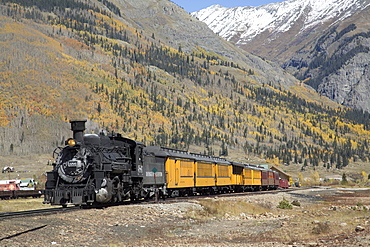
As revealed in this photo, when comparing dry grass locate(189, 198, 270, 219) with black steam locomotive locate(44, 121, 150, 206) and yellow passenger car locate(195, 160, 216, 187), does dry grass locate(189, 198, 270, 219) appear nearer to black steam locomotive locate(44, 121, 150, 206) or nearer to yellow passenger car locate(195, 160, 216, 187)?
black steam locomotive locate(44, 121, 150, 206)

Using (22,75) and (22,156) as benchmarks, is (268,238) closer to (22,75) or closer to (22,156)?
(22,156)

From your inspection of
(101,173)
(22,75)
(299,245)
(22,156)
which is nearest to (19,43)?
(22,75)

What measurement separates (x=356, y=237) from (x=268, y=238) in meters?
4.03

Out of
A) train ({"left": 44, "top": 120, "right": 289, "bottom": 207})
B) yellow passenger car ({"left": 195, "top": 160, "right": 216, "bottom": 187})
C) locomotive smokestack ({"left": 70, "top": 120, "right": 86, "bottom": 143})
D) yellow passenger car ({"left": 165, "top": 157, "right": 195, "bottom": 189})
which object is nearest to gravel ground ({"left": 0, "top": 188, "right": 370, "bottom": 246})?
train ({"left": 44, "top": 120, "right": 289, "bottom": 207})

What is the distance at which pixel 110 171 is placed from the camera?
27.4 metres

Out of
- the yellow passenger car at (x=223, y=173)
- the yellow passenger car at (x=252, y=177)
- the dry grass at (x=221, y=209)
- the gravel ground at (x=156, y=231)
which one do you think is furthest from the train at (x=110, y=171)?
the yellow passenger car at (x=252, y=177)

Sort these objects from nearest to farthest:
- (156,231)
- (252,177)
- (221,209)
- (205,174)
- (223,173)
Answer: (156,231)
(221,209)
(205,174)
(223,173)
(252,177)

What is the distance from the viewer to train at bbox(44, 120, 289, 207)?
87.9 feet

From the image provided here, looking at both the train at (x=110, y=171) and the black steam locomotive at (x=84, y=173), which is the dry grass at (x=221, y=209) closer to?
the train at (x=110, y=171)

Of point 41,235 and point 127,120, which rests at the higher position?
point 127,120

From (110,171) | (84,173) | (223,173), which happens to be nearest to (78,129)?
(84,173)

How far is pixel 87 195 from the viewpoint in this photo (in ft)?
87.1

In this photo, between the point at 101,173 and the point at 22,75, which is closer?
the point at 101,173

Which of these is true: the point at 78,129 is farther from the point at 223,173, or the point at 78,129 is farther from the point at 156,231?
A: the point at 223,173
